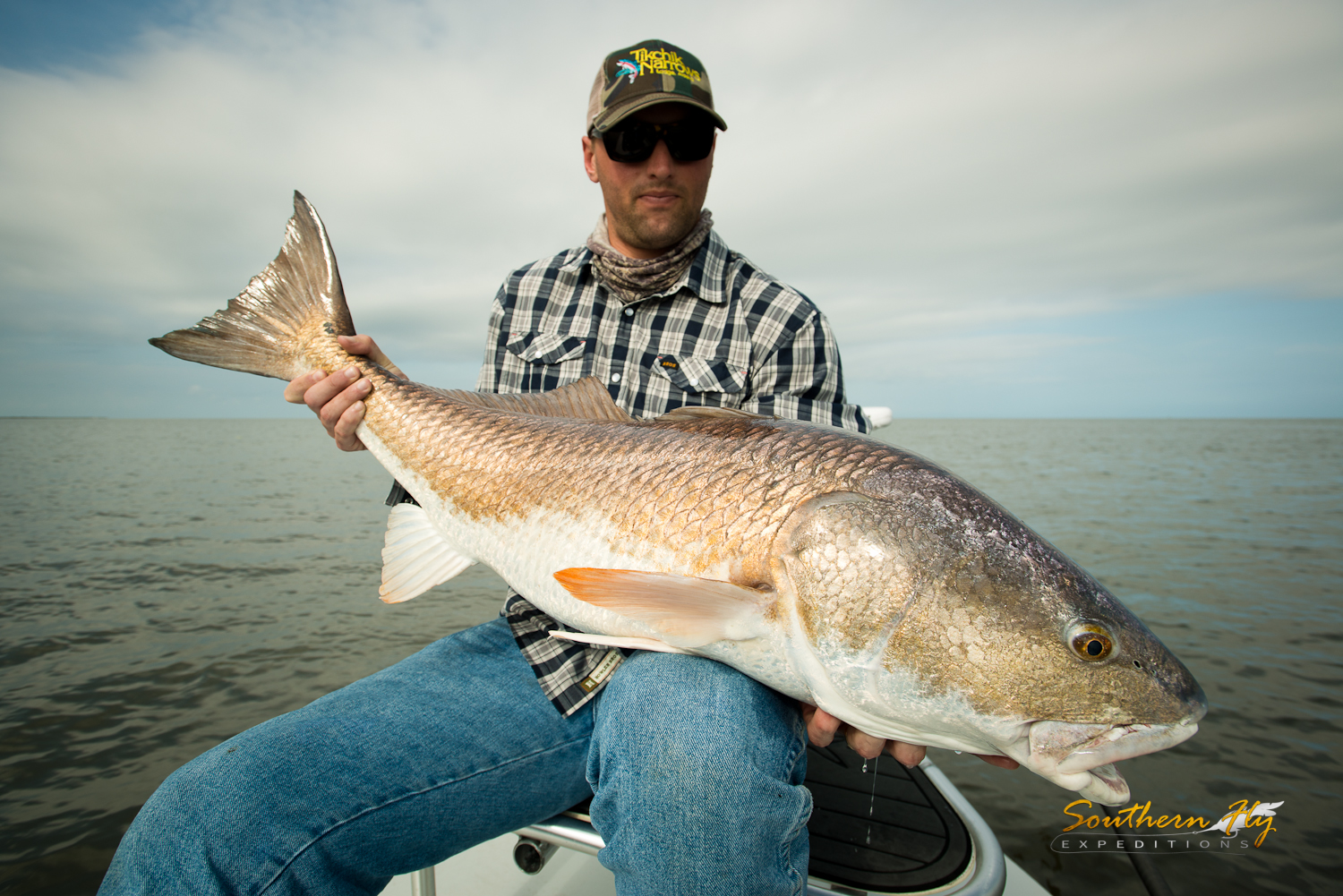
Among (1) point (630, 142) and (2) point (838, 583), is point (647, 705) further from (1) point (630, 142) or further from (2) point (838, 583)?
(1) point (630, 142)

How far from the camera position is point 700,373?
9.54 ft

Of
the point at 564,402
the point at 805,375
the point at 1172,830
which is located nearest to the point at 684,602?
the point at 564,402

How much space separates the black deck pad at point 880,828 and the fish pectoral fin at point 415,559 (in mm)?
1628

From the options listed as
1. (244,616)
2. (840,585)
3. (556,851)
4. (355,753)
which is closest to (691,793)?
(840,585)

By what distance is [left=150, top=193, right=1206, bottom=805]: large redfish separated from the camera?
1443mm

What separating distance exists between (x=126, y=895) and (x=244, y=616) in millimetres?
7844

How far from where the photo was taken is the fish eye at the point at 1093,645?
4.76 feet

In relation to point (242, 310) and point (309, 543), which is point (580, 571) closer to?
point (242, 310)

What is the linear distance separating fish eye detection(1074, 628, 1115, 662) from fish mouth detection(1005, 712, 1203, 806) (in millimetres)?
150

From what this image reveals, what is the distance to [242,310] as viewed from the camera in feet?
9.12

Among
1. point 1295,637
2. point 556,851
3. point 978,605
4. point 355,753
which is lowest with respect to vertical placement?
point 1295,637

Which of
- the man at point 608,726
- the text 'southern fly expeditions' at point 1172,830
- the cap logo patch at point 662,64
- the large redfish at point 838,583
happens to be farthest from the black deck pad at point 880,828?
the cap logo patch at point 662,64

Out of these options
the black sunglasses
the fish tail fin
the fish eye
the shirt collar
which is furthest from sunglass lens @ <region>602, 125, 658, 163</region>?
the fish eye

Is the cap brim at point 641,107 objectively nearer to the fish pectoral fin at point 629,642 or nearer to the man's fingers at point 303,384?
the man's fingers at point 303,384
